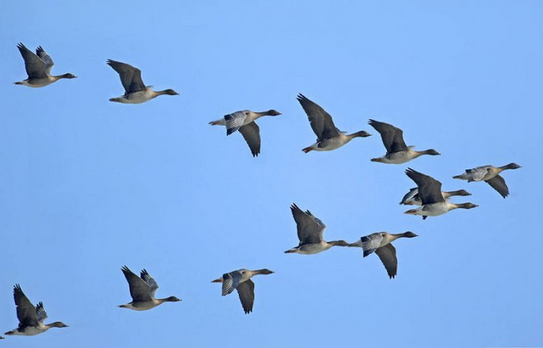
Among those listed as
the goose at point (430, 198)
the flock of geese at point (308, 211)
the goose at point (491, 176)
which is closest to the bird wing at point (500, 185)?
the goose at point (491, 176)

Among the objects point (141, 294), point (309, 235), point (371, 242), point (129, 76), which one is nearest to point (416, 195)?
point (371, 242)

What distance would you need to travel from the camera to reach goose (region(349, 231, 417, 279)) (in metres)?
31.4

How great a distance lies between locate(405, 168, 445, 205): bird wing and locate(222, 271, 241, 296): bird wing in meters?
4.80

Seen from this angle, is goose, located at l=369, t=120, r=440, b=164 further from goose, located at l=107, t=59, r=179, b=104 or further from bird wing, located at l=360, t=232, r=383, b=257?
goose, located at l=107, t=59, r=179, b=104

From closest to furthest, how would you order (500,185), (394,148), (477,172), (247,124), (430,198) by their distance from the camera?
1. (430,198)
2. (394,148)
3. (477,172)
4. (247,124)
5. (500,185)

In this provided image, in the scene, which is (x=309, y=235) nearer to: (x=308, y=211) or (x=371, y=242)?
(x=308, y=211)

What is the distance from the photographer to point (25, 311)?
3312cm

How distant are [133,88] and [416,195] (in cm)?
776

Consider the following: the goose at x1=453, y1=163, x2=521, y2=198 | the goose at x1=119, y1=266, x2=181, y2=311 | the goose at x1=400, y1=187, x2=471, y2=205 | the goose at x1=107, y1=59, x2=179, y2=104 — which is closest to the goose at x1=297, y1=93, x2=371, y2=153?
the goose at x1=400, y1=187, x2=471, y2=205

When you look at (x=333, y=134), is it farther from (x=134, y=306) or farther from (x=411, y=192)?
(x=134, y=306)

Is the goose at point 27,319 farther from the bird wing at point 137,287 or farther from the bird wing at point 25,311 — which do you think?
the bird wing at point 137,287

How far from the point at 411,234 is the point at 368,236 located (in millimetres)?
2571

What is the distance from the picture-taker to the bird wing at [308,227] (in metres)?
31.9

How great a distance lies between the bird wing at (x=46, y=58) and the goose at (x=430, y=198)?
10.3 m
